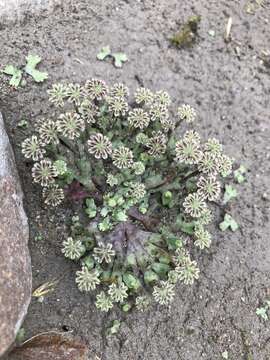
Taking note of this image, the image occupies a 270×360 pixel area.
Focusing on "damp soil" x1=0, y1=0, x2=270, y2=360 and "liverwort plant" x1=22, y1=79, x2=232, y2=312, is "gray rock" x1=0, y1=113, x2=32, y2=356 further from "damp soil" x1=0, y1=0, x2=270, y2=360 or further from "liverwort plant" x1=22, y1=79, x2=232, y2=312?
"damp soil" x1=0, y1=0, x2=270, y2=360

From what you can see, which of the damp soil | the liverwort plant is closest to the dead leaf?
the damp soil

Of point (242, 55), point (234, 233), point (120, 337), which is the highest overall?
point (242, 55)

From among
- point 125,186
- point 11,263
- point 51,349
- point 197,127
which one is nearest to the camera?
point 11,263

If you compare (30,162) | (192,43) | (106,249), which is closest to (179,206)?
(106,249)

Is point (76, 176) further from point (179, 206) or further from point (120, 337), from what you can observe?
point (120, 337)

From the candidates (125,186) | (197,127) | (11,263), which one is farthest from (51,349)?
(197,127)

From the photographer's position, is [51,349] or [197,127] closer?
[51,349]

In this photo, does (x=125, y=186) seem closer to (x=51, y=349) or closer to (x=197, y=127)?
(x=197, y=127)
